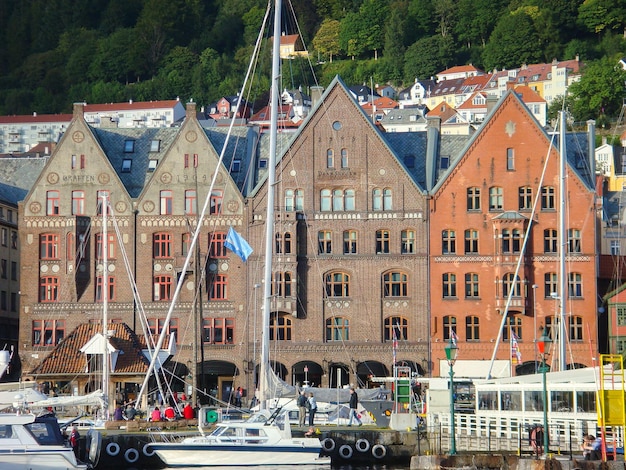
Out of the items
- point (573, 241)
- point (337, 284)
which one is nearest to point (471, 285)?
point (573, 241)

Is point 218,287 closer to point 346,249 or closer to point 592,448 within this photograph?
point 346,249

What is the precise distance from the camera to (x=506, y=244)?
8994cm

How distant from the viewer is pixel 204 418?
2569 inches

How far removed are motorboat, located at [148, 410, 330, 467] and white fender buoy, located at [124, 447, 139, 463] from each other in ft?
8.01

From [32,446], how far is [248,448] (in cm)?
903

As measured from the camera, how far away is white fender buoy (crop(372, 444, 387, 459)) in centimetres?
6322

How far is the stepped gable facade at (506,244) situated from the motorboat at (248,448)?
1211 inches

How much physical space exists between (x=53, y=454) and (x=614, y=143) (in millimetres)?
141121

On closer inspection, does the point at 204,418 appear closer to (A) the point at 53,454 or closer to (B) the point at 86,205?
(A) the point at 53,454

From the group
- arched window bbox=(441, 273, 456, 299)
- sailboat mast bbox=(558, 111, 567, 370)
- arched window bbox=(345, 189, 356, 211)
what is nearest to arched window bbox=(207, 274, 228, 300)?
arched window bbox=(345, 189, 356, 211)

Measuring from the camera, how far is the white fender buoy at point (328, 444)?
207 feet

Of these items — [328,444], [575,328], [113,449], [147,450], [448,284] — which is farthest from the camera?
[448,284]

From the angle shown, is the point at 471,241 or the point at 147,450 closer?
the point at 147,450

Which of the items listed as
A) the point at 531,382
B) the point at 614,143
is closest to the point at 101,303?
the point at 531,382
